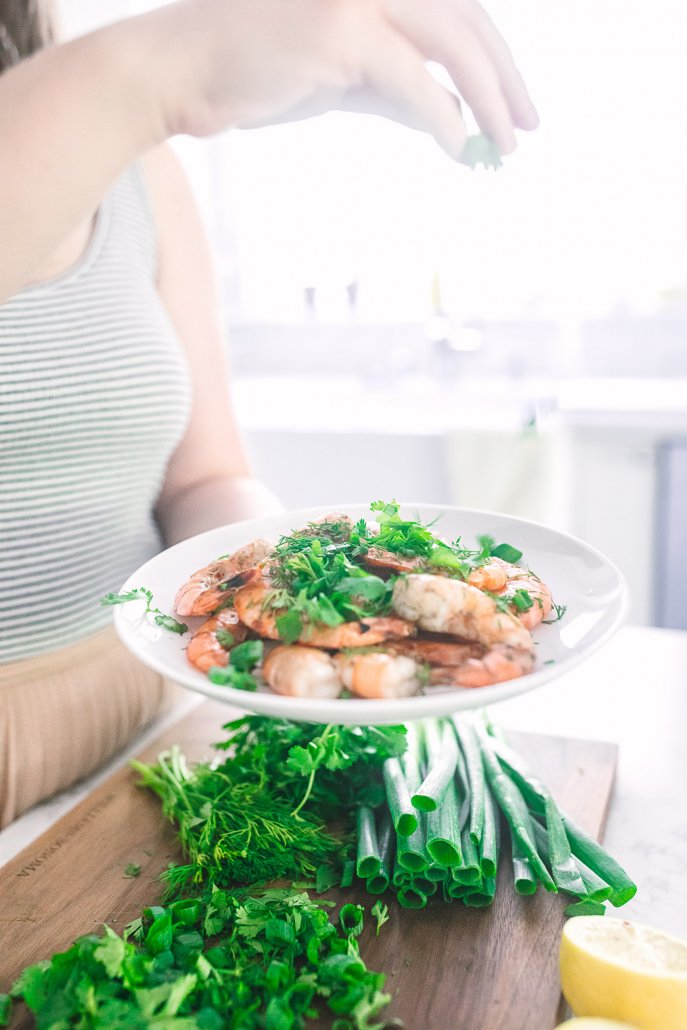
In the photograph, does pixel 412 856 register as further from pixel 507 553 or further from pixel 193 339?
pixel 193 339

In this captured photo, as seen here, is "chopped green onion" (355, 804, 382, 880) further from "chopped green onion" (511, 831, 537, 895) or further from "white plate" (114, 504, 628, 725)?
"white plate" (114, 504, 628, 725)

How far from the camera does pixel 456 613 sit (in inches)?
31.2

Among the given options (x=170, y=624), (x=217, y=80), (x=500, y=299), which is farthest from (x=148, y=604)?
(x=500, y=299)

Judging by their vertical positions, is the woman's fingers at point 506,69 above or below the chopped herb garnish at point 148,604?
above

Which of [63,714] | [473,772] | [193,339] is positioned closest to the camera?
[473,772]

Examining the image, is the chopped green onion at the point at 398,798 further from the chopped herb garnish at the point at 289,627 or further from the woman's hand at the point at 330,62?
the woman's hand at the point at 330,62

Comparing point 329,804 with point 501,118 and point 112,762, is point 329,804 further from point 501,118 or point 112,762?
point 501,118

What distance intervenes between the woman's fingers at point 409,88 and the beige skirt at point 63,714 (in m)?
0.77

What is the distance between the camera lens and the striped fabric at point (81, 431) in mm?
1164

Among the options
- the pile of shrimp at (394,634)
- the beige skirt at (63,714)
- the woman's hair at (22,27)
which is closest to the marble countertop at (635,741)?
the beige skirt at (63,714)

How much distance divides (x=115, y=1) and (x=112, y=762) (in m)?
3.13

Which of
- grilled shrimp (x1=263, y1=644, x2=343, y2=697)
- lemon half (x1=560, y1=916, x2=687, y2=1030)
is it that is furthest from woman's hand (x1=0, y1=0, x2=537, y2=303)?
lemon half (x1=560, y1=916, x2=687, y2=1030)

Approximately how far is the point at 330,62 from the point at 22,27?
2.67 feet

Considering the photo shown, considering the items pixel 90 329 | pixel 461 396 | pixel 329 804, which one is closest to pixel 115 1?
pixel 461 396
